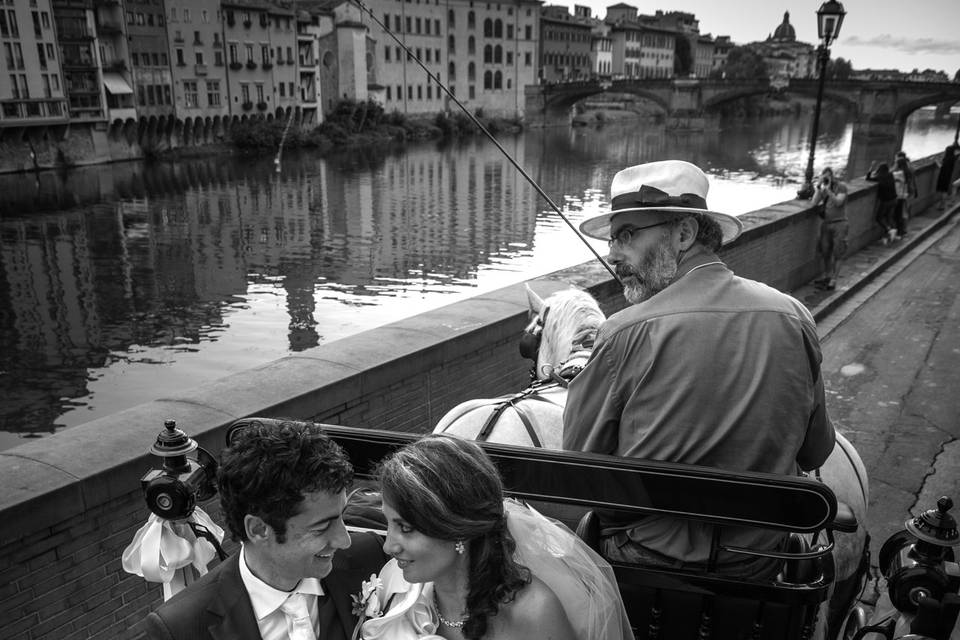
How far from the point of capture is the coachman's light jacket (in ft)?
7.23

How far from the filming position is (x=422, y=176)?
131ft

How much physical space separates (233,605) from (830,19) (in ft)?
42.3

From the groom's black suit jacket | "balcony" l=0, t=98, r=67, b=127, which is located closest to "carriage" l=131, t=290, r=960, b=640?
the groom's black suit jacket

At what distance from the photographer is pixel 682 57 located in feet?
427

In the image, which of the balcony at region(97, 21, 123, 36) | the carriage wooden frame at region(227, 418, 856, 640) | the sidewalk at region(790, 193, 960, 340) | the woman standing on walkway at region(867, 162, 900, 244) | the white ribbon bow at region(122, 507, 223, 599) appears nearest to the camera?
the carriage wooden frame at region(227, 418, 856, 640)

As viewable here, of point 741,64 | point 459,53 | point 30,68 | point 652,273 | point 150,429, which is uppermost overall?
point 459,53

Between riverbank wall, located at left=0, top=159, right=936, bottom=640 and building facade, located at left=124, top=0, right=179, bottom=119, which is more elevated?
building facade, located at left=124, top=0, right=179, bottom=119

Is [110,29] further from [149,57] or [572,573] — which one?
[572,573]

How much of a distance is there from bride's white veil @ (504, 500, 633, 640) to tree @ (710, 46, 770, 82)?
450 feet

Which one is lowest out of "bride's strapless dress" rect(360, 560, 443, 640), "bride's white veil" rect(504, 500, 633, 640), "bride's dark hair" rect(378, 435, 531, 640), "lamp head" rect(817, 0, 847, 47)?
"bride's strapless dress" rect(360, 560, 443, 640)

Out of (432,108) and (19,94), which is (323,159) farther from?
(432,108)

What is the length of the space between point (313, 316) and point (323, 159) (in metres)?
31.8

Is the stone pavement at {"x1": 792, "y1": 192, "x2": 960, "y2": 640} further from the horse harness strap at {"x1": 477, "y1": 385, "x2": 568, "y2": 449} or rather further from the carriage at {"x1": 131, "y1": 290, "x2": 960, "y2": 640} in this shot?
the horse harness strap at {"x1": 477, "y1": 385, "x2": 568, "y2": 449}

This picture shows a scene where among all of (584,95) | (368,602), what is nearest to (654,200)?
(368,602)
